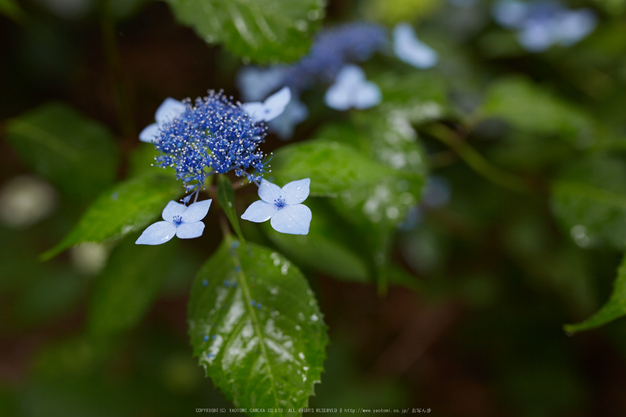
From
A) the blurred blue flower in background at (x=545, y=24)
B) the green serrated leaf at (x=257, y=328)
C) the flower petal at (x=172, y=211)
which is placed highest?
the flower petal at (x=172, y=211)

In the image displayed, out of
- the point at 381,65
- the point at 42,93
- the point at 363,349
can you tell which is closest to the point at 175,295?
the point at 363,349

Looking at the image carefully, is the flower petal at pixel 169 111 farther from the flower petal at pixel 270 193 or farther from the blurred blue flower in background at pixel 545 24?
the blurred blue flower in background at pixel 545 24

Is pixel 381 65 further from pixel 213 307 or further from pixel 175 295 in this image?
pixel 175 295

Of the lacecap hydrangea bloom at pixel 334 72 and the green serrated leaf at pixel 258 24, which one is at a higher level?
the green serrated leaf at pixel 258 24

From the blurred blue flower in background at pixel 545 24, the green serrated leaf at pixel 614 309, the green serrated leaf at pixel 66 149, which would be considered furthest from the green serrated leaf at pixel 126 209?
the blurred blue flower in background at pixel 545 24

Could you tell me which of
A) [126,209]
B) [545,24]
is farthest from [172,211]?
[545,24]

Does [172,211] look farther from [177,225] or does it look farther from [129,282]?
[129,282]

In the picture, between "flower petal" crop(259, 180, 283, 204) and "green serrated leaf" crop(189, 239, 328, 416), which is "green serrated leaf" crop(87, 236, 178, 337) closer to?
"green serrated leaf" crop(189, 239, 328, 416)
